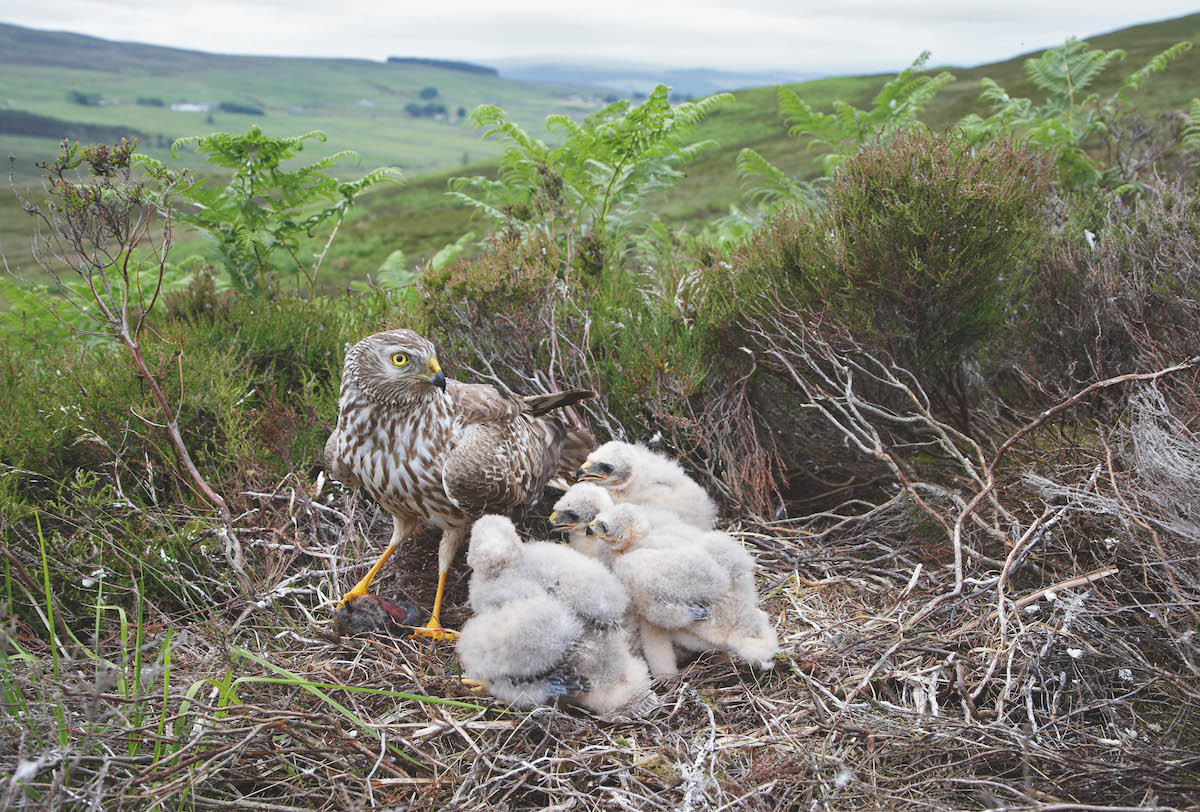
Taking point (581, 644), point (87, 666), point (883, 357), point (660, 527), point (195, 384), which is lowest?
point (87, 666)

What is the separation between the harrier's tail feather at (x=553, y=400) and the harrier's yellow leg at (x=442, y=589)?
0.74m

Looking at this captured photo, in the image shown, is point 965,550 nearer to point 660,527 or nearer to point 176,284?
point 660,527

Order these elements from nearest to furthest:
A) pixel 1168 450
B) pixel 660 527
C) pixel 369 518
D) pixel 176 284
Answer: pixel 1168 450 < pixel 660 527 < pixel 369 518 < pixel 176 284

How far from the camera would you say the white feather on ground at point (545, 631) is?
8.88 feet

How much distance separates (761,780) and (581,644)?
0.80m

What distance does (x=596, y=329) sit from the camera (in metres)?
4.75

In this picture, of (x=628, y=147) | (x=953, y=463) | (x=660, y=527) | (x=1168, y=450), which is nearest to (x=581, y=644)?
(x=660, y=527)

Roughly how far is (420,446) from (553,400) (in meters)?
0.82

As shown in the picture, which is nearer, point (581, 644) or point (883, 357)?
point (581, 644)

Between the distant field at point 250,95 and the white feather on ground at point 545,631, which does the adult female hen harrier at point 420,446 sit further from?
the distant field at point 250,95

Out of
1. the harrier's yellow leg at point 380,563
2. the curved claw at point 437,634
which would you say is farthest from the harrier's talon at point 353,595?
the curved claw at point 437,634

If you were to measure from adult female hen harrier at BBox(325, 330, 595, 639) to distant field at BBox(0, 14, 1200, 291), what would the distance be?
368 centimetres

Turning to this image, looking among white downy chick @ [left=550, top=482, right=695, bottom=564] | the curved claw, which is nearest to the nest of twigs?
the curved claw

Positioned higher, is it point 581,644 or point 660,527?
point 660,527
